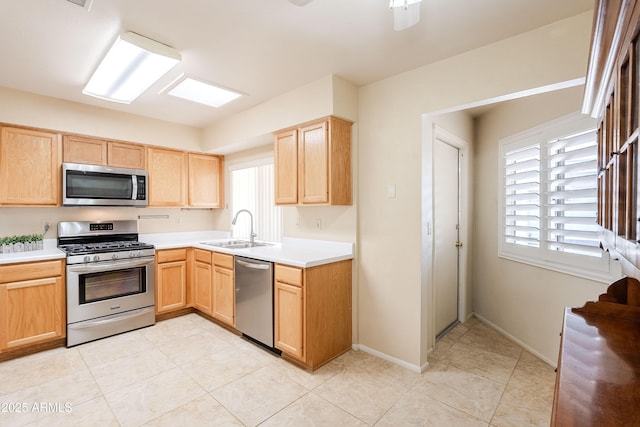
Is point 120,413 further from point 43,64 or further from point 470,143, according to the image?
point 470,143

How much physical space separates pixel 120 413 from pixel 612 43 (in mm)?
3061

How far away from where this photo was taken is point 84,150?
3.36 m

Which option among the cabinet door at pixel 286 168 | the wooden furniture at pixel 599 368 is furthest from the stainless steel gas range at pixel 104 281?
the wooden furniture at pixel 599 368

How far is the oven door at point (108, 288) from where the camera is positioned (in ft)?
9.64

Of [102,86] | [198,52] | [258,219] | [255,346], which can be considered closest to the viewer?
[198,52]

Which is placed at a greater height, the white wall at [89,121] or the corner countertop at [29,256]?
the white wall at [89,121]

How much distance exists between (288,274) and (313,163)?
104 cm

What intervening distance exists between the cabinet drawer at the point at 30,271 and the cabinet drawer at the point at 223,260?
140cm

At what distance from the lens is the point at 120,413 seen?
6.38 ft

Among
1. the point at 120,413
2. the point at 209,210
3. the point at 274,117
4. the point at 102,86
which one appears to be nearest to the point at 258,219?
the point at 209,210

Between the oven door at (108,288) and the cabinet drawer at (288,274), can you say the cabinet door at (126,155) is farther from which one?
the cabinet drawer at (288,274)

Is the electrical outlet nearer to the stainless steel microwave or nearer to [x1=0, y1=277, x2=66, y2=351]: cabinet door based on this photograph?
the stainless steel microwave

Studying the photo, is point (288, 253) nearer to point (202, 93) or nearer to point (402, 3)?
point (202, 93)

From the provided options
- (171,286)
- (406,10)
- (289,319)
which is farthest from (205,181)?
(406,10)
